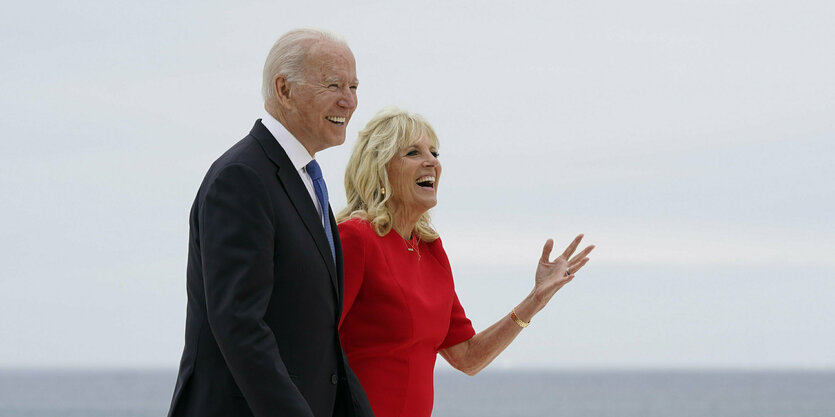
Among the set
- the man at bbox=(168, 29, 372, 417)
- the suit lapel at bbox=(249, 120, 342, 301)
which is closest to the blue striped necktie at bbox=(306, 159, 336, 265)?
the man at bbox=(168, 29, 372, 417)

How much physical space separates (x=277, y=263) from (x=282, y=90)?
515 millimetres

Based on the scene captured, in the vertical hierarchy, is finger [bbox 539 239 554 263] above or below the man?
above

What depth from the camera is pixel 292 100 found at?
298 cm

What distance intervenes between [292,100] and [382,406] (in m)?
1.34

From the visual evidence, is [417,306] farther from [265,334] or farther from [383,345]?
[265,334]

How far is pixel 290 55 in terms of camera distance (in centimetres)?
296

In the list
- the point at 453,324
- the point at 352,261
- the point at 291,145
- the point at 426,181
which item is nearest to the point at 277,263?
the point at 291,145

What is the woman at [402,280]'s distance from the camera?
3.85 m

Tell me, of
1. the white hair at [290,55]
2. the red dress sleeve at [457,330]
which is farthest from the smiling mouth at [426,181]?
the white hair at [290,55]

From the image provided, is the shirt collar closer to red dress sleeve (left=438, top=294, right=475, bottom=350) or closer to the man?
the man

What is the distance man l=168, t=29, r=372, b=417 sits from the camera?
2.60 meters

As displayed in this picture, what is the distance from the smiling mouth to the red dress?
24 cm

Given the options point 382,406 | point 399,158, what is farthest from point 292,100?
point 382,406

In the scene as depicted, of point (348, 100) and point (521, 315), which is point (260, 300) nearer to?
point (348, 100)
